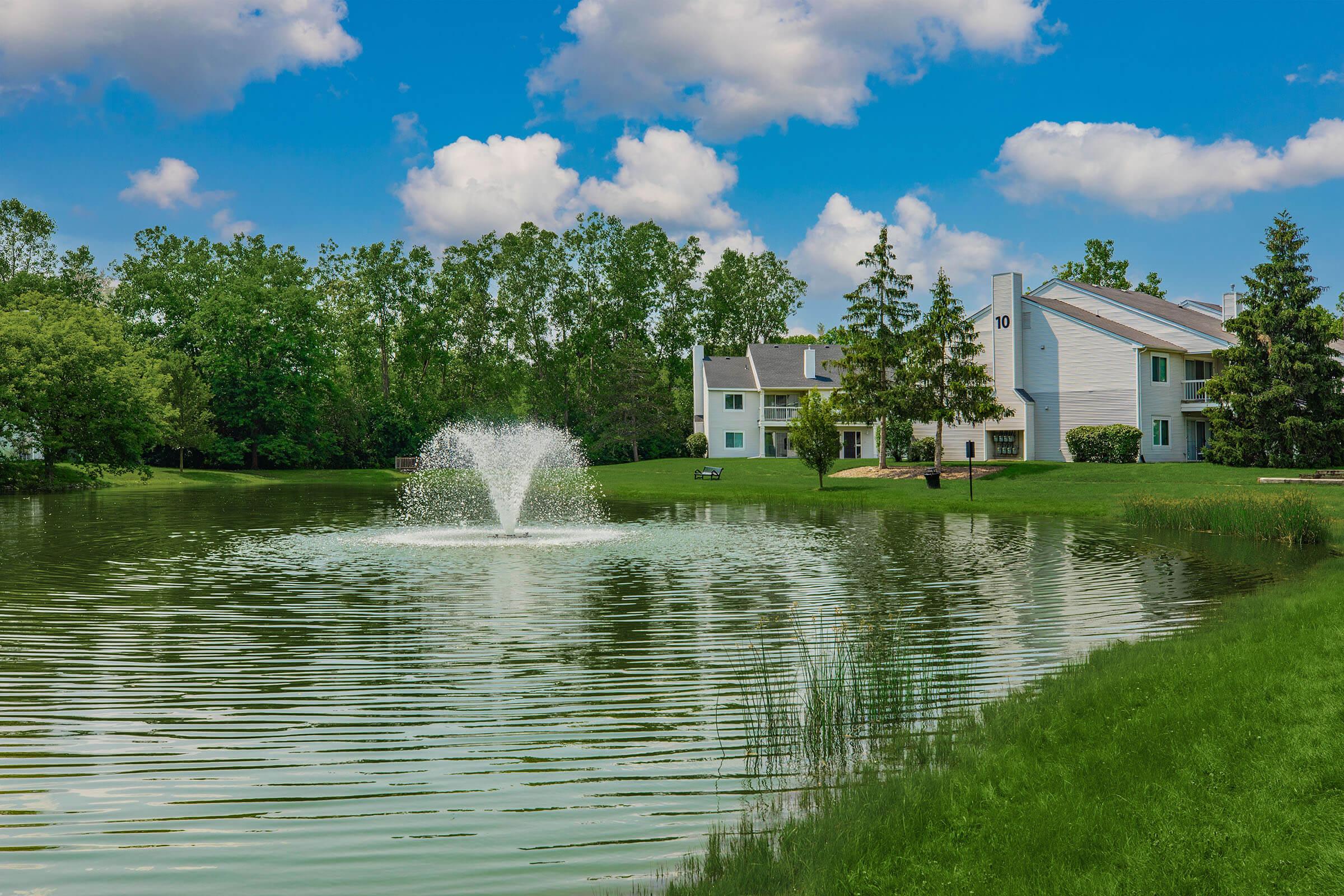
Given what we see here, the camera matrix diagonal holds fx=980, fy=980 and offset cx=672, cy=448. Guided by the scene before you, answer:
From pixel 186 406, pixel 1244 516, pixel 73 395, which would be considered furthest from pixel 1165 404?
pixel 186 406

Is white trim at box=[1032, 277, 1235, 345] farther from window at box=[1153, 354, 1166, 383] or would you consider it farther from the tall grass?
the tall grass

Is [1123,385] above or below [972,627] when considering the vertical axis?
above

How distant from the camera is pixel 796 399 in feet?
245

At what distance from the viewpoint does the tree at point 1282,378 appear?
46.5m

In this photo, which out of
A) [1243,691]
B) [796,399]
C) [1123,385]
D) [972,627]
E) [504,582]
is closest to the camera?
[1243,691]

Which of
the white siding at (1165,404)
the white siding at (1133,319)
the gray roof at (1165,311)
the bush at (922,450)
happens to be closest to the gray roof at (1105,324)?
the white siding at (1165,404)

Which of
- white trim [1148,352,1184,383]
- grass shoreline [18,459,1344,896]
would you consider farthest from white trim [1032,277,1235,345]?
grass shoreline [18,459,1344,896]

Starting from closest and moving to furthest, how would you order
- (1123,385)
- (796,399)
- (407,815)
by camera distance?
(407,815)
(1123,385)
(796,399)

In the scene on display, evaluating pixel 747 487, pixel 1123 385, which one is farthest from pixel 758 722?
pixel 1123 385

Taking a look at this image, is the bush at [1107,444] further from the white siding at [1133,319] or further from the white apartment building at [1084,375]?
the white siding at [1133,319]

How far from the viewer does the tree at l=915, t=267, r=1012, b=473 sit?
160ft

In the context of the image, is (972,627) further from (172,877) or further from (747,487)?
(747,487)

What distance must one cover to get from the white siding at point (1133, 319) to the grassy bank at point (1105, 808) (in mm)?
52129

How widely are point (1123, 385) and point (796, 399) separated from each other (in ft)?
86.8
